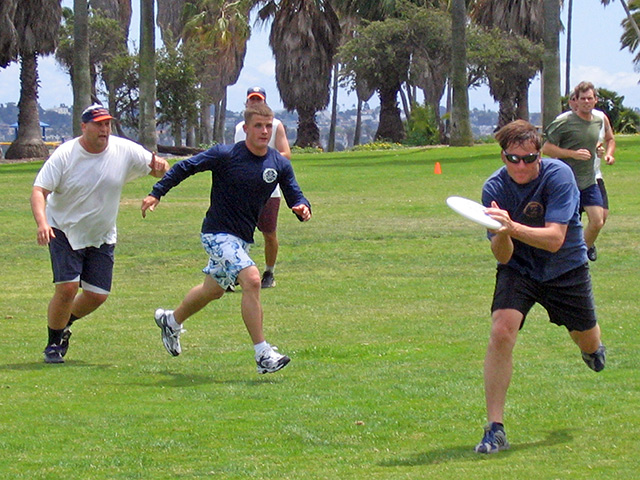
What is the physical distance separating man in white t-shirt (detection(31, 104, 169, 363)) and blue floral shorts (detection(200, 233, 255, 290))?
0.98 meters

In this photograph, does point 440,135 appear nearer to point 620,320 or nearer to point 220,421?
point 620,320

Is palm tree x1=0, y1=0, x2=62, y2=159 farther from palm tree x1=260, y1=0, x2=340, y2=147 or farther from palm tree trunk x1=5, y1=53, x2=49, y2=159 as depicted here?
palm tree x1=260, y1=0, x2=340, y2=147

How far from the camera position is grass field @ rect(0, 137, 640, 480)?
5.93 meters

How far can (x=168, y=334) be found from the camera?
28.9 feet

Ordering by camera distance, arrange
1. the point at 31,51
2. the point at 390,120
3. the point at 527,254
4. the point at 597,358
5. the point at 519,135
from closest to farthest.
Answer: the point at 519,135
the point at 527,254
the point at 597,358
the point at 31,51
the point at 390,120

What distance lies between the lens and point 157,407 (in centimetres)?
731

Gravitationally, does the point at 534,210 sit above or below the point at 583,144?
below

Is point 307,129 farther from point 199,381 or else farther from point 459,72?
point 199,381

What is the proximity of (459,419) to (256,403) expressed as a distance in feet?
4.32

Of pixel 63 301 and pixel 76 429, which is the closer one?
pixel 76 429

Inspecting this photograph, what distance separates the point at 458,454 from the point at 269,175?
2.92 m

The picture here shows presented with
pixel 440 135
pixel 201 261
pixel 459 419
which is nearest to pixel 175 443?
pixel 459 419

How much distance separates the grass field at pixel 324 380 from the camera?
5926mm

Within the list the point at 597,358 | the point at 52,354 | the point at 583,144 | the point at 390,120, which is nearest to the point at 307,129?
the point at 390,120
